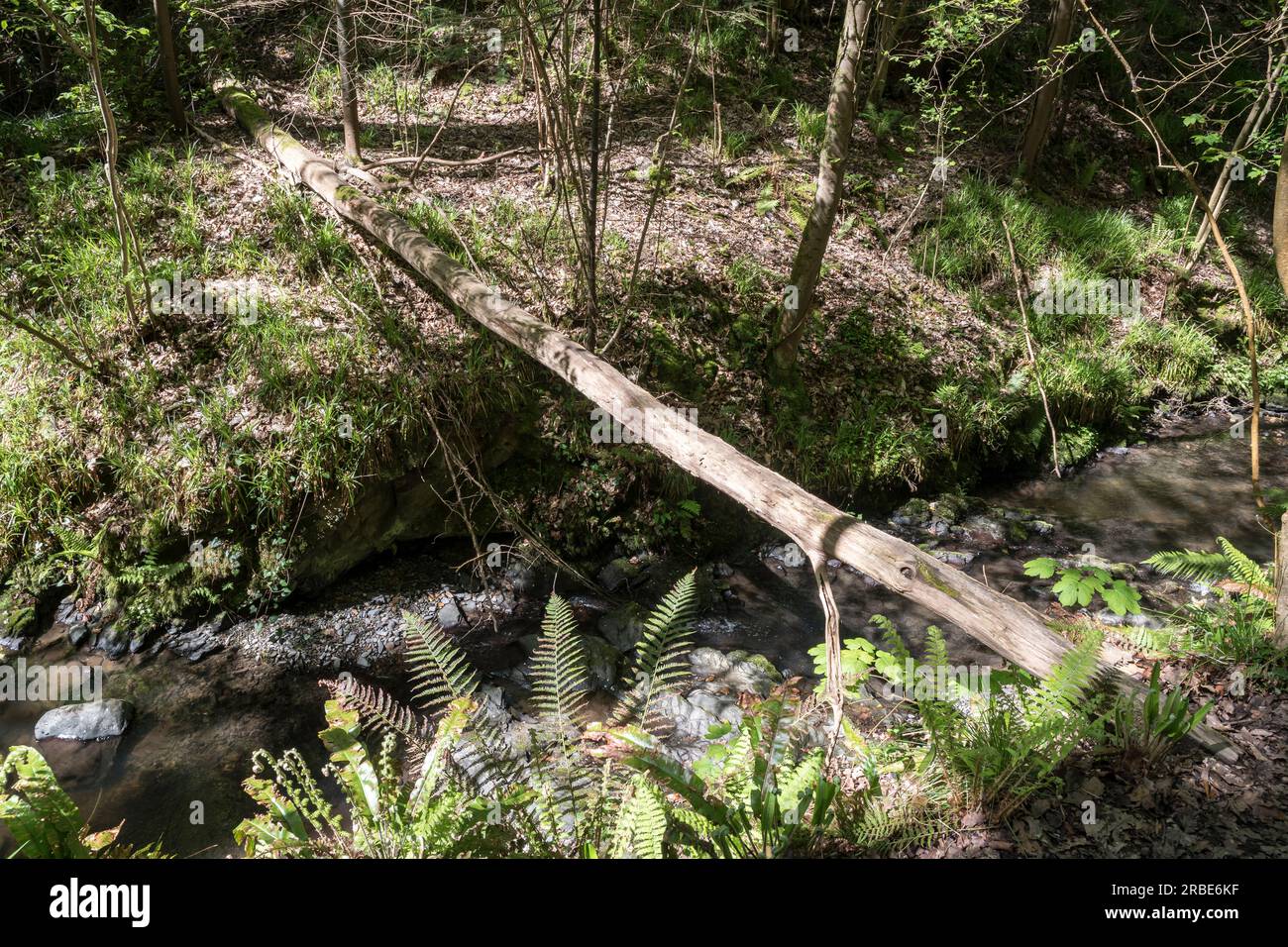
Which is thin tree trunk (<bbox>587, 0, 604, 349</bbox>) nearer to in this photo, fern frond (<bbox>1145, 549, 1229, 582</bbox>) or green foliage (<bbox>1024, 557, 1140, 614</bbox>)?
green foliage (<bbox>1024, 557, 1140, 614</bbox>)

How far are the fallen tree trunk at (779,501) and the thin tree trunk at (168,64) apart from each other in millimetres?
3258

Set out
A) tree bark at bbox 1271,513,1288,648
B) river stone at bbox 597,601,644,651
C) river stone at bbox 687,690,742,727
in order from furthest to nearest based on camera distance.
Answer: river stone at bbox 597,601,644,651 < river stone at bbox 687,690,742,727 < tree bark at bbox 1271,513,1288,648

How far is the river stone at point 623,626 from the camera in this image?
16.0 ft

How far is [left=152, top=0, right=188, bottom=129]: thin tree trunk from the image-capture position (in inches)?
251

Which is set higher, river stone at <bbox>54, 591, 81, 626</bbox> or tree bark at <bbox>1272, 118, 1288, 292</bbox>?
tree bark at <bbox>1272, 118, 1288, 292</bbox>

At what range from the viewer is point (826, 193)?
5.45m

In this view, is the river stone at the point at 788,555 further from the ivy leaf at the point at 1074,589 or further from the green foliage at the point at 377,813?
the green foliage at the point at 377,813

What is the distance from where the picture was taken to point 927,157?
9016mm

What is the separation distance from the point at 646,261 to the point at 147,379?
13.7 feet

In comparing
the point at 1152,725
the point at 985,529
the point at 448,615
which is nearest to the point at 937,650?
the point at 1152,725

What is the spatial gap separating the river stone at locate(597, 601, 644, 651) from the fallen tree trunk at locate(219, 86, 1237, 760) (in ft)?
5.44

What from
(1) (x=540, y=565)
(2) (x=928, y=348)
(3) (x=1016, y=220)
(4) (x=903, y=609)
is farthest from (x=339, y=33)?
(3) (x=1016, y=220)

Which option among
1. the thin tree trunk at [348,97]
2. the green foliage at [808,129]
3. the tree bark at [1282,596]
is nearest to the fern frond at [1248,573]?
the tree bark at [1282,596]

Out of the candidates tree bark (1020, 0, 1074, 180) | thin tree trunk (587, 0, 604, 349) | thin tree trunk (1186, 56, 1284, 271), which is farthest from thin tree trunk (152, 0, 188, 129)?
thin tree trunk (1186, 56, 1284, 271)
